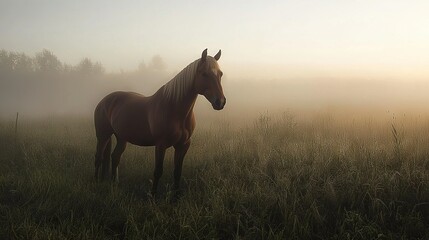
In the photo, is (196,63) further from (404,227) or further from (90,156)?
(90,156)

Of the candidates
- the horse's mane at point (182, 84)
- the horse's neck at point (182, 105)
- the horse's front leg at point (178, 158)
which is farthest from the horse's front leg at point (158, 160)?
the horse's mane at point (182, 84)

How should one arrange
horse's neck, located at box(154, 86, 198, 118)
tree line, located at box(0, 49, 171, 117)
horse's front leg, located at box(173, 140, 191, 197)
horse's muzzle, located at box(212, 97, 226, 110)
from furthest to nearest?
tree line, located at box(0, 49, 171, 117)
horse's front leg, located at box(173, 140, 191, 197)
horse's neck, located at box(154, 86, 198, 118)
horse's muzzle, located at box(212, 97, 226, 110)

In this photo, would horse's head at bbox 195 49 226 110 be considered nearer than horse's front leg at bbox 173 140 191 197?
Yes

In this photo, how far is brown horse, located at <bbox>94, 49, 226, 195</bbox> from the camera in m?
4.18

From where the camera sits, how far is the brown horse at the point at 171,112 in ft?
13.7

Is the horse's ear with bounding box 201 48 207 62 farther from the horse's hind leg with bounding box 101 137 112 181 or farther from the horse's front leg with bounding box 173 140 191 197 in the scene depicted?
the horse's hind leg with bounding box 101 137 112 181

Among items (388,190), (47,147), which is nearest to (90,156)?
(47,147)

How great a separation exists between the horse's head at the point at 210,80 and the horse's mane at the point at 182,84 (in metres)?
0.07

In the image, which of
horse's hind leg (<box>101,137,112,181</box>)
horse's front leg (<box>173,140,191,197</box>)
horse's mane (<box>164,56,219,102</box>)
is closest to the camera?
horse's mane (<box>164,56,219,102</box>)

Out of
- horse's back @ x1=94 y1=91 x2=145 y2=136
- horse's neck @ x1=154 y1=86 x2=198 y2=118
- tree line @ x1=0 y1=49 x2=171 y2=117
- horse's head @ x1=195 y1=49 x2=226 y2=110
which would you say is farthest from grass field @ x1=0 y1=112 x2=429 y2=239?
tree line @ x1=0 y1=49 x2=171 y2=117

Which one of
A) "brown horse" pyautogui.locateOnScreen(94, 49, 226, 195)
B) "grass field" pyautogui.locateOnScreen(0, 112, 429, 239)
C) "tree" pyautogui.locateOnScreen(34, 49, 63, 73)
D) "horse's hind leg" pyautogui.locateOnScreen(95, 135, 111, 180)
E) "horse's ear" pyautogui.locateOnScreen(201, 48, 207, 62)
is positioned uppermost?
"tree" pyautogui.locateOnScreen(34, 49, 63, 73)

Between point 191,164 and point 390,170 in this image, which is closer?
point 390,170

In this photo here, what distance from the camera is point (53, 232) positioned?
3.22 metres

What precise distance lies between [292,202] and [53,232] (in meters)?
2.64
